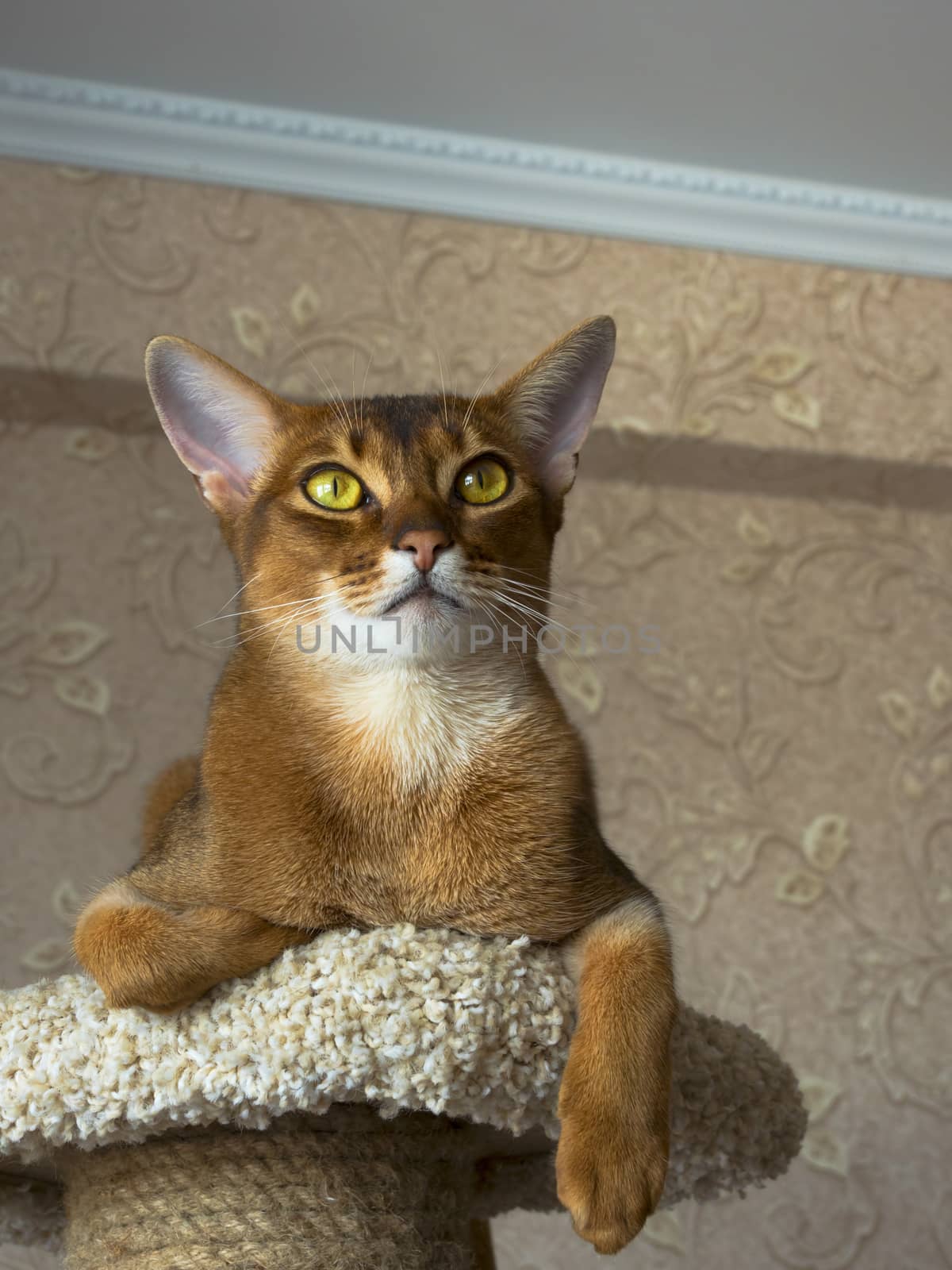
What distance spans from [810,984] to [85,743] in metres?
→ 1.18

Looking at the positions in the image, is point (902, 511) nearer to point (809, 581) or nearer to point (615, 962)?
point (809, 581)

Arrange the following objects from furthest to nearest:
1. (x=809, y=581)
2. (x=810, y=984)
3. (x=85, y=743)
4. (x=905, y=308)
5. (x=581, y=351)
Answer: (x=905, y=308) < (x=809, y=581) < (x=810, y=984) < (x=85, y=743) < (x=581, y=351)

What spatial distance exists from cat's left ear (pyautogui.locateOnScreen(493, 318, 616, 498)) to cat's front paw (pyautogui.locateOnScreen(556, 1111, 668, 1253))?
508mm

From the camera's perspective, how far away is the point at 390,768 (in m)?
0.80

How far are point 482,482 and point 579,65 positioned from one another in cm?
113

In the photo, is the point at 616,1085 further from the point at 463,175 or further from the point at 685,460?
the point at 463,175

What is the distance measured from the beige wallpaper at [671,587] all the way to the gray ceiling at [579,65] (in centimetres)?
18

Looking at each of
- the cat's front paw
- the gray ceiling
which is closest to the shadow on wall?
the gray ceiling

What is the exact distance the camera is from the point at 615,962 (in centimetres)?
75

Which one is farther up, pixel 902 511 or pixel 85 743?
pixel 902 511

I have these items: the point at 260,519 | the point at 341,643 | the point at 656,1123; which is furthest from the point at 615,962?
the point at 260,519

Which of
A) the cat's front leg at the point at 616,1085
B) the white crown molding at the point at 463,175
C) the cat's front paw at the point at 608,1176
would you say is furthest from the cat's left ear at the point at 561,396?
the white crown molding at the point at 463,175

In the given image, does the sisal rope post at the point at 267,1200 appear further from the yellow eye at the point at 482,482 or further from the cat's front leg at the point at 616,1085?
the yellow eye at the point at 482,482

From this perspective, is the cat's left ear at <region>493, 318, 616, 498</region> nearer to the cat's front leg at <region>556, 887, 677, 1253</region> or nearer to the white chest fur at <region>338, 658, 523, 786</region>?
the white chest fur at <region>338, 658, 523, 786</region>
